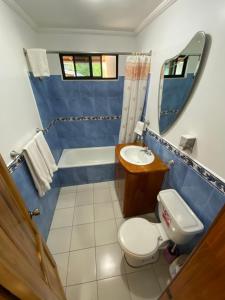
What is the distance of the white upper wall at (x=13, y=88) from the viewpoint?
1.16 metres

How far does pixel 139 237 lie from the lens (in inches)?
50.9

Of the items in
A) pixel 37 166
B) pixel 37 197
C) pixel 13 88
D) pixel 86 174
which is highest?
pixel 13 88

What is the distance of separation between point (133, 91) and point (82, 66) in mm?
1071

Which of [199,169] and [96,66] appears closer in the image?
[199,169]

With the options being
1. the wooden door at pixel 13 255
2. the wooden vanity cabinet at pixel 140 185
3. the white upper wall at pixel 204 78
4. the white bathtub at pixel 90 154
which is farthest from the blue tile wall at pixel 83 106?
the wooden door at pixel 13 255

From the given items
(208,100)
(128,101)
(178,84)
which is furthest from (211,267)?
(128,101)

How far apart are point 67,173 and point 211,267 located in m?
2.13

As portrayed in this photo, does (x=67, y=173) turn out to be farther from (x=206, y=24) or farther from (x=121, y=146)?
(x=206, y=24)

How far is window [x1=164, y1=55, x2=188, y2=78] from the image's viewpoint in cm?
128

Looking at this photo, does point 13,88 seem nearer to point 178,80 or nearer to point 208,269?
point 178,80

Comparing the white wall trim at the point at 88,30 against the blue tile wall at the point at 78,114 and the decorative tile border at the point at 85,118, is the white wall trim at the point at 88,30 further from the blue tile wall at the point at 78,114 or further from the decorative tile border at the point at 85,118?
the decorative tile border at the point at 85,118

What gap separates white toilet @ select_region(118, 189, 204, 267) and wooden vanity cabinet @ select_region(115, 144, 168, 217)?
0.25 metres

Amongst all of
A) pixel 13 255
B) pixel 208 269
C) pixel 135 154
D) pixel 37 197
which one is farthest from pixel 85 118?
pixel 208 269

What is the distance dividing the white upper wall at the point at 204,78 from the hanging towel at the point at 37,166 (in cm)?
→ 141
